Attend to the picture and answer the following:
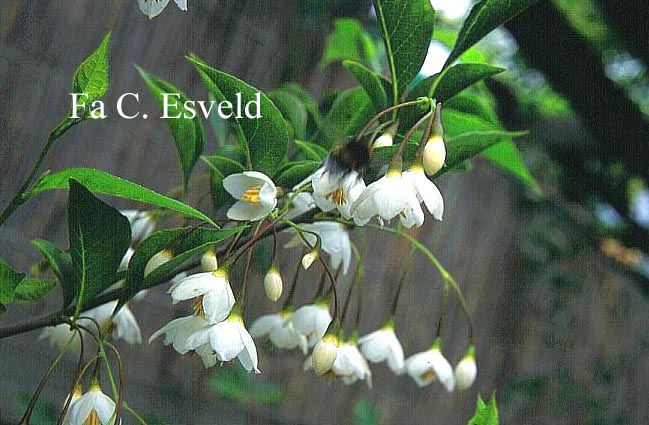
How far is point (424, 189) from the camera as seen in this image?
0.53m

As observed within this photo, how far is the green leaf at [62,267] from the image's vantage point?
57 cm

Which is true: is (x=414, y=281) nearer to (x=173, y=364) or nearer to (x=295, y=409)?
(x=295, y=409)

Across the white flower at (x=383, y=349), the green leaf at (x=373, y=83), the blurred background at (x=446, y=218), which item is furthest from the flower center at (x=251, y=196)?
the blurred background at (x=446, y=218)

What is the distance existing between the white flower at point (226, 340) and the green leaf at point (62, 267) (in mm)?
93

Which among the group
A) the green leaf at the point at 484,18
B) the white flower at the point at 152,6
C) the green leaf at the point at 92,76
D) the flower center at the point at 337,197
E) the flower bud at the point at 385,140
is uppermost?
the green leaf at the point at 484,18

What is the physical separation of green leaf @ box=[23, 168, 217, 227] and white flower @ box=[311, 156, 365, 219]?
68mm

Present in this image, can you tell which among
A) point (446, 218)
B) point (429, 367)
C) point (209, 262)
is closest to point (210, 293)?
point (209, 262)

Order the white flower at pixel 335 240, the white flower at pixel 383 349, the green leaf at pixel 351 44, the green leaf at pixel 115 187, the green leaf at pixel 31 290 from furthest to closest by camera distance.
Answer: the green leaf at pixel 351 44 < the white flower at pixel 383 349 < the white flower at pixel 335 240 < the green leaf at pixel 31 290 < the green leaf at pixel 115 187

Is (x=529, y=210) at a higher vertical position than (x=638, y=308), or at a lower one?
higher

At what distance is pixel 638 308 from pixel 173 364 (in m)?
1.78

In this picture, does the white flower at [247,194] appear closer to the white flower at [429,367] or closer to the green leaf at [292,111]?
the green leaf at [292,111]

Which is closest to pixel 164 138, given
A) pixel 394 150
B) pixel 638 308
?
pixel 394 150

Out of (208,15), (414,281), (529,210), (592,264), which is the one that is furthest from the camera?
(592,264)

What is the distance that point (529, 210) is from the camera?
2.45 metres
